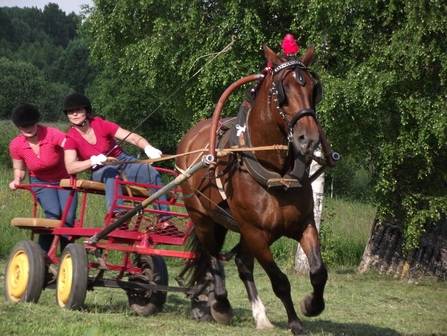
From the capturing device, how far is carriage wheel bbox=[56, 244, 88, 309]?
7.68 m

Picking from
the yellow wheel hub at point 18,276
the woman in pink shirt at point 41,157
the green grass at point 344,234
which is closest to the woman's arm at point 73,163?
the woman in pink shirt at point 41,157

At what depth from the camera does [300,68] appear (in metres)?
6.44

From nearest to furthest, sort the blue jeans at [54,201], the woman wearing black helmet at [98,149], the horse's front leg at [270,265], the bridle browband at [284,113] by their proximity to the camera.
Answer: the bridle browband at [284,113] → the horse's front leg at [270,265] → the woman wearing black helmet at [98,149] → the blue jeans at [54,201]

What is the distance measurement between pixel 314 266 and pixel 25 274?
119 inches

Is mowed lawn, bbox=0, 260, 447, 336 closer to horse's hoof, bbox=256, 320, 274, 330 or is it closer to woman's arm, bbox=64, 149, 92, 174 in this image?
horse's hoof, bbox=256, 320, 274, 330

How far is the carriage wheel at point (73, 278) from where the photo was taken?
303 inches

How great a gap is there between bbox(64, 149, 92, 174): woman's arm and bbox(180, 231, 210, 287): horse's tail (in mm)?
1271

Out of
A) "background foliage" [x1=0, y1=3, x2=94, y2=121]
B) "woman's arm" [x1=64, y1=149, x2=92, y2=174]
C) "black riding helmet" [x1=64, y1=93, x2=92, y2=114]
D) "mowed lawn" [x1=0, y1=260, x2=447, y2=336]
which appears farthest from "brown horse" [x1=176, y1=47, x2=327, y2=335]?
"background foliage" [x1=0, y1=3, x2=94, y2=121]

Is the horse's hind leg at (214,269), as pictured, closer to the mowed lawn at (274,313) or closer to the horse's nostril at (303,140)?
the mowed lawn at (274,313)

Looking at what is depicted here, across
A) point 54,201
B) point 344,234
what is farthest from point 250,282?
point 344,234

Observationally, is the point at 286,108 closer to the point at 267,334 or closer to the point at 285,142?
the point at 285,142

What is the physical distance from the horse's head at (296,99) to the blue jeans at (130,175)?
6.81 ft

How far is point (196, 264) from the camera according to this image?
8.48m

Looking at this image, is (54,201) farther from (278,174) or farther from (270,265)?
(278,174)
